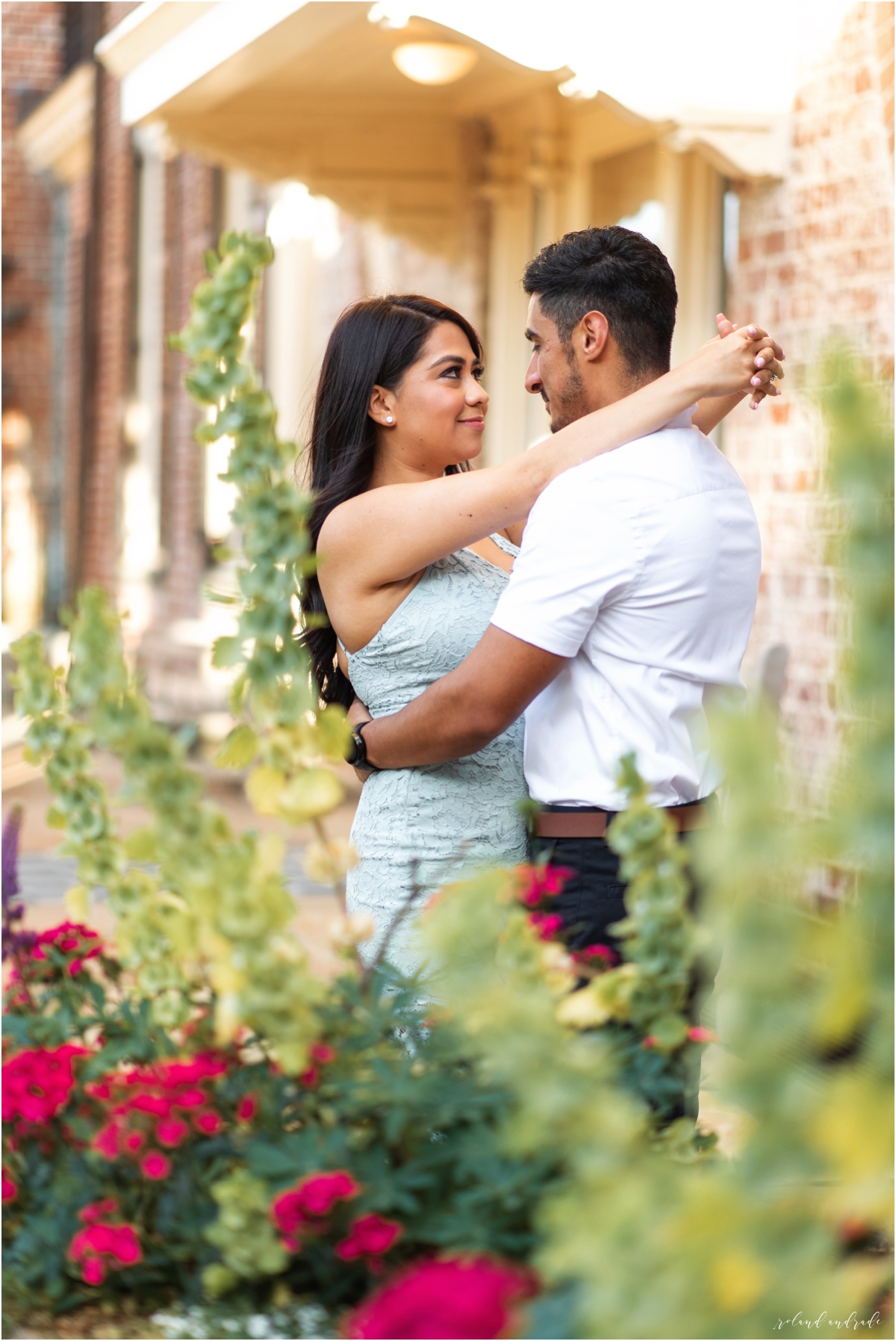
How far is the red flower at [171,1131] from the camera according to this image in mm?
1362

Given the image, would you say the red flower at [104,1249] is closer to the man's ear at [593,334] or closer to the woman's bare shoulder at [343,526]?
the woman's bare shoulder at [343,526]

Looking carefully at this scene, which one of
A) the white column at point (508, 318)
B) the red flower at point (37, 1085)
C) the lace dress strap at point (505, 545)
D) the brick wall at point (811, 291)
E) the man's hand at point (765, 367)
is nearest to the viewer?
the red flower at point (37, 1085)

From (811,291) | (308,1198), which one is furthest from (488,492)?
(811,291)

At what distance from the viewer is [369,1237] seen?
122cm

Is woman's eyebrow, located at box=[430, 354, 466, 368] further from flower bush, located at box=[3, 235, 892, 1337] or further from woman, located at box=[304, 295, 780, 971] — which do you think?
flower bush, located at box=[3, 235, 892, 1337]

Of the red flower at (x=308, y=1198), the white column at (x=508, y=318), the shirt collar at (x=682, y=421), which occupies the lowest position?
the red flower at (x=308, y=1198)

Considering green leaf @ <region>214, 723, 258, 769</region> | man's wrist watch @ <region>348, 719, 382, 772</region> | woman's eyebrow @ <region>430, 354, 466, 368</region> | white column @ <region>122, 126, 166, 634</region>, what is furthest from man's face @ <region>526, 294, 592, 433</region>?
white column @ <region>122, 126, 166, 634</region>

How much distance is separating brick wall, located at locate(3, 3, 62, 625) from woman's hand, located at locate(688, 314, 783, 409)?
17806 millimetres

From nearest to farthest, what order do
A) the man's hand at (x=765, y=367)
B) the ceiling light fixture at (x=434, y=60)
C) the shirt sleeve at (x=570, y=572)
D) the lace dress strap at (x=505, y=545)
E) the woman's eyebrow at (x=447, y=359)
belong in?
the shirt sleeve at (x=570, y=572), the man's hand at (x=765, y=367), the woman's eyebrow at (x=447, y=359), the lace dress strap at (x=505, y=545), the ceiling light fixture at (x=434, y=60)

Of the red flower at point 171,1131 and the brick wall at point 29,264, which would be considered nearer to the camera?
the red flower at point 171,1131

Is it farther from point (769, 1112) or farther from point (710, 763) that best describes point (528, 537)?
point (769, 1112)

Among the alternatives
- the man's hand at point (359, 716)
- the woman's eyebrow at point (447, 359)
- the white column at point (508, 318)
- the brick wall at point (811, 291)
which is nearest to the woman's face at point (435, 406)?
the woman's eyebrow at point (447, 359)

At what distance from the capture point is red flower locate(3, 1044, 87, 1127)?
1486 mm

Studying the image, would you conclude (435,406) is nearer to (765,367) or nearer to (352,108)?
(765,367)
